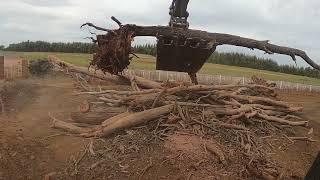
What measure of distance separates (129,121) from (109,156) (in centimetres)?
94

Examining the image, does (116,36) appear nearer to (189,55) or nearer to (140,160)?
(189,55)

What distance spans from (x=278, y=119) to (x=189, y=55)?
22.4 feet

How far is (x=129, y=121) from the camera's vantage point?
11.5 meters

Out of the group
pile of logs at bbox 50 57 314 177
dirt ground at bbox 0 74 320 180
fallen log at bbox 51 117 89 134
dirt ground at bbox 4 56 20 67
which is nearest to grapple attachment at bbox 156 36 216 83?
dirt ground at bbox 0 74 320 180

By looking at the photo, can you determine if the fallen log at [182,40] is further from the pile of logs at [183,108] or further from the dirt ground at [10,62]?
the dirt ground at [10,62]

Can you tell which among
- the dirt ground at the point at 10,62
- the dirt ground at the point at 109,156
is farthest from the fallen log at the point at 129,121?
the dirt ground at the point at 10,62

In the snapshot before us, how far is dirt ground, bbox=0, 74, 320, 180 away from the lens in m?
10.5

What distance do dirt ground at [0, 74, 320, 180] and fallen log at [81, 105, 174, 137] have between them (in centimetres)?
14

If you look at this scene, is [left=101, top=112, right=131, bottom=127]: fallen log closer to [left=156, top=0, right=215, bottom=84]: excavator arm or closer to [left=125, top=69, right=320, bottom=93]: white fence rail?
[left=156, top=0, right=215, bottom=84]: excavator arm

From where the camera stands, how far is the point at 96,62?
24.4 feet

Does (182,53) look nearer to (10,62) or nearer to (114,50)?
(114,50)

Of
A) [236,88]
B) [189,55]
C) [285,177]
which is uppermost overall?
[189,55]

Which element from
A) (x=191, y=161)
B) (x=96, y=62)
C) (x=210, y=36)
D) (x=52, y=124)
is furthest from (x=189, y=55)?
(x=52, y=124)

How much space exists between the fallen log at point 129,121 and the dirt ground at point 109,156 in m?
0.14
